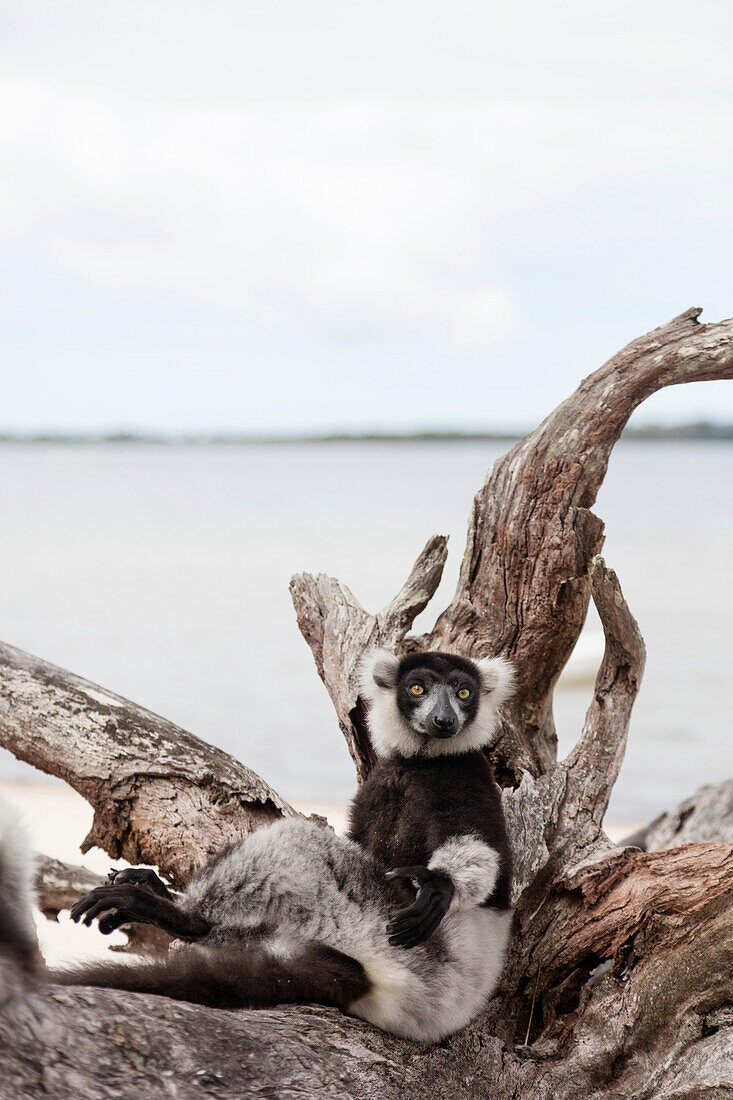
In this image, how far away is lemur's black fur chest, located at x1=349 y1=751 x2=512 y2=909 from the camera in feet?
11.9

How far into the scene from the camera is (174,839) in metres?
4.41

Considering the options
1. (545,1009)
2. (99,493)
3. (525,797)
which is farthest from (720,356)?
(99,493)

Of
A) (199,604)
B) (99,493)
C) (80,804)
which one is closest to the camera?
(80,804)

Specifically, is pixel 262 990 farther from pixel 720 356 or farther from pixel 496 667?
pixel 720 356

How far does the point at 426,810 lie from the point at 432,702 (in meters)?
0.43

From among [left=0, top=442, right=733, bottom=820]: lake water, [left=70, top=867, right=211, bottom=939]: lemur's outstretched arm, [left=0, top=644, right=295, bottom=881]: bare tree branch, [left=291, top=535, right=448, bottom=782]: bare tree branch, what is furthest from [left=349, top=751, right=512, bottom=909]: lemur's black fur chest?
[left=0, top=442, right=733, bottom=820]: lake water

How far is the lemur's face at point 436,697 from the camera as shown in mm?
3896

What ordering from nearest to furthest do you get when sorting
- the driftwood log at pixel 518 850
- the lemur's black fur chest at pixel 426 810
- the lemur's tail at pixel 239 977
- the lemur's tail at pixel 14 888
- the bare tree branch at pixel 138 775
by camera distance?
the lemur's tail at pixel 14 888 → the driftwood log at pixel 518 850 → the lemur's tail at pixel 239 977 → the lemur's black fur chest at pixel 426 810 → the bare tree branch at pixel 138 775

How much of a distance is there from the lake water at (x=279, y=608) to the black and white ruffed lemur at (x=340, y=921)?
7.81 m

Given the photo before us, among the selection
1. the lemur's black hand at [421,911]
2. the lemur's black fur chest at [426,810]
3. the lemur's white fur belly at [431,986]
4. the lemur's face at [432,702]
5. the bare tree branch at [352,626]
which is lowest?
the lemur's white fur belly at [431,986]

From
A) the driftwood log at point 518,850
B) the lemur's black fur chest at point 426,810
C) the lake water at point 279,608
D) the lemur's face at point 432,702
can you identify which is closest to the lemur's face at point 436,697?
the lemur's face at point 432,702

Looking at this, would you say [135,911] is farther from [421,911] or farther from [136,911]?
[421,911]

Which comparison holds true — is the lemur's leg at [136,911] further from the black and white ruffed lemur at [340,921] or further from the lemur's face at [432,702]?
the lemur's face at [432,702]

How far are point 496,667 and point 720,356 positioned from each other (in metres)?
1.87
